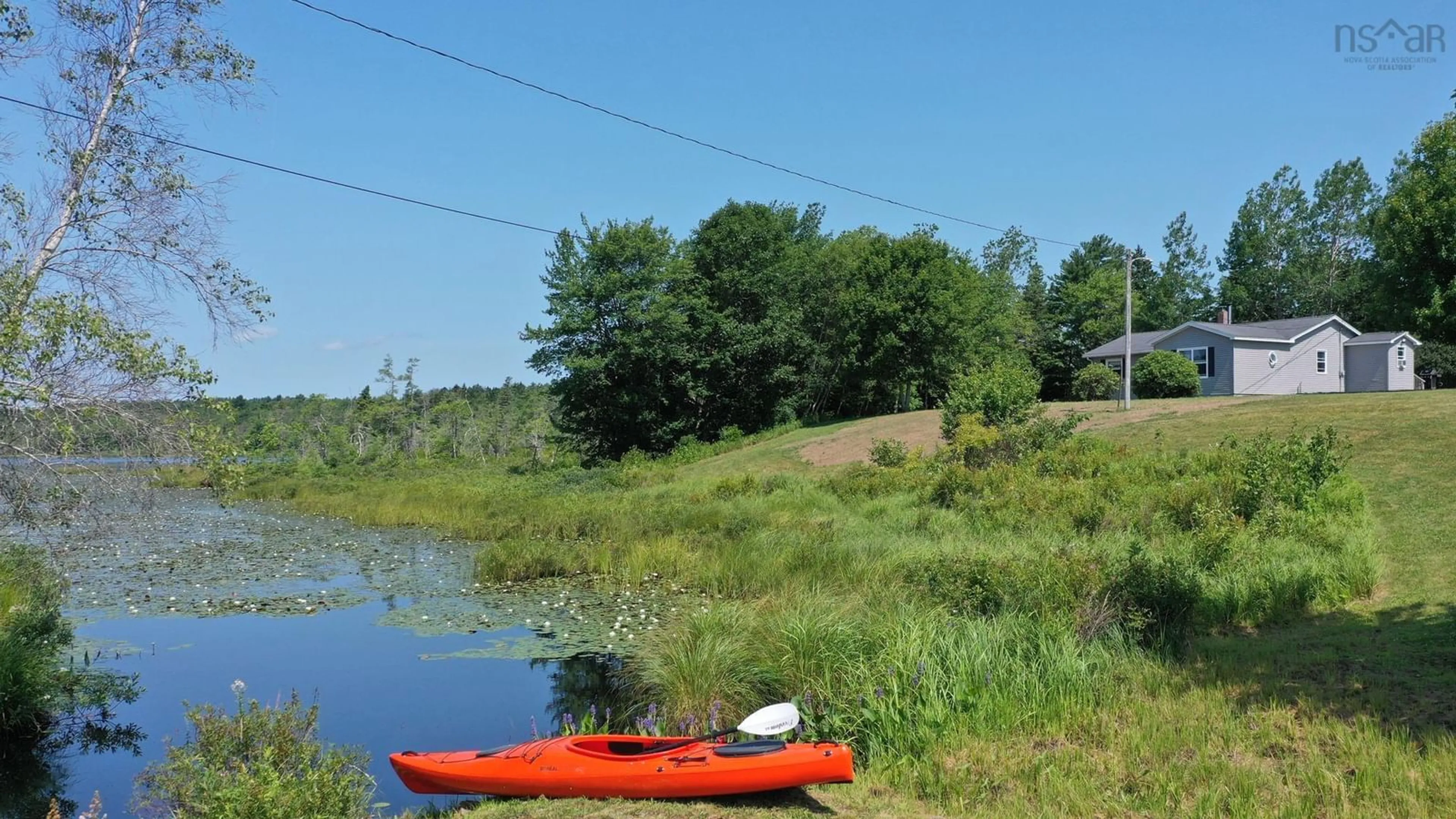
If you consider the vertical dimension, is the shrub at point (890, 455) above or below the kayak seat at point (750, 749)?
above

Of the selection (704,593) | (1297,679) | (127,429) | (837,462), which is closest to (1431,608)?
(1297,679)

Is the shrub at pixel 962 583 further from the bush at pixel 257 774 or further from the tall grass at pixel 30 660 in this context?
the tall grass at pixel 30 660

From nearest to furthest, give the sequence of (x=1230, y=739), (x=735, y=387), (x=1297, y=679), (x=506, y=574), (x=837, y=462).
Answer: (x=1230, y=739)
(x=1297, y=679)
(x=506, y=574)
(x=837, y=462)
(x=735, y=387)

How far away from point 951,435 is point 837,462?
6.90m

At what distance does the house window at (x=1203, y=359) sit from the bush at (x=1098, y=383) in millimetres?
2994

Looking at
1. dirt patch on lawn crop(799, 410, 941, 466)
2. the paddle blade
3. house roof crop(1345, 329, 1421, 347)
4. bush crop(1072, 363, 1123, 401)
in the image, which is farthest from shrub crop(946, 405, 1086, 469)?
house roof crop(1345, 329, 1421, 347)

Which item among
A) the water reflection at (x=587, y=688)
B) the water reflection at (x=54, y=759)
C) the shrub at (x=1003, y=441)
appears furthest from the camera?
the shrub at (x=1003, y=441)

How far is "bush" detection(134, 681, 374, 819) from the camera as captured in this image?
4895 mm

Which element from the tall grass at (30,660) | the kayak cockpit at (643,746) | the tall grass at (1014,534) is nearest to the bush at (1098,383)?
the tall grass at (1014,534)

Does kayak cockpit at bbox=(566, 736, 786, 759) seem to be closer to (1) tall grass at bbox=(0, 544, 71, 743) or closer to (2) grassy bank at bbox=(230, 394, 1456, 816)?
(2) grassy bank at bbox=(230, 394, 1456, 816)

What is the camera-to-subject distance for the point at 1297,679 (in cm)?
757

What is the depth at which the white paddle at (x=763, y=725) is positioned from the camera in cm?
645

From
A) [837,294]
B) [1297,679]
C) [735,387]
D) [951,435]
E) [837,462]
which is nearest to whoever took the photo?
[1297,679]

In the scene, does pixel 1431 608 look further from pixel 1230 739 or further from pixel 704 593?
pixel 704 593
